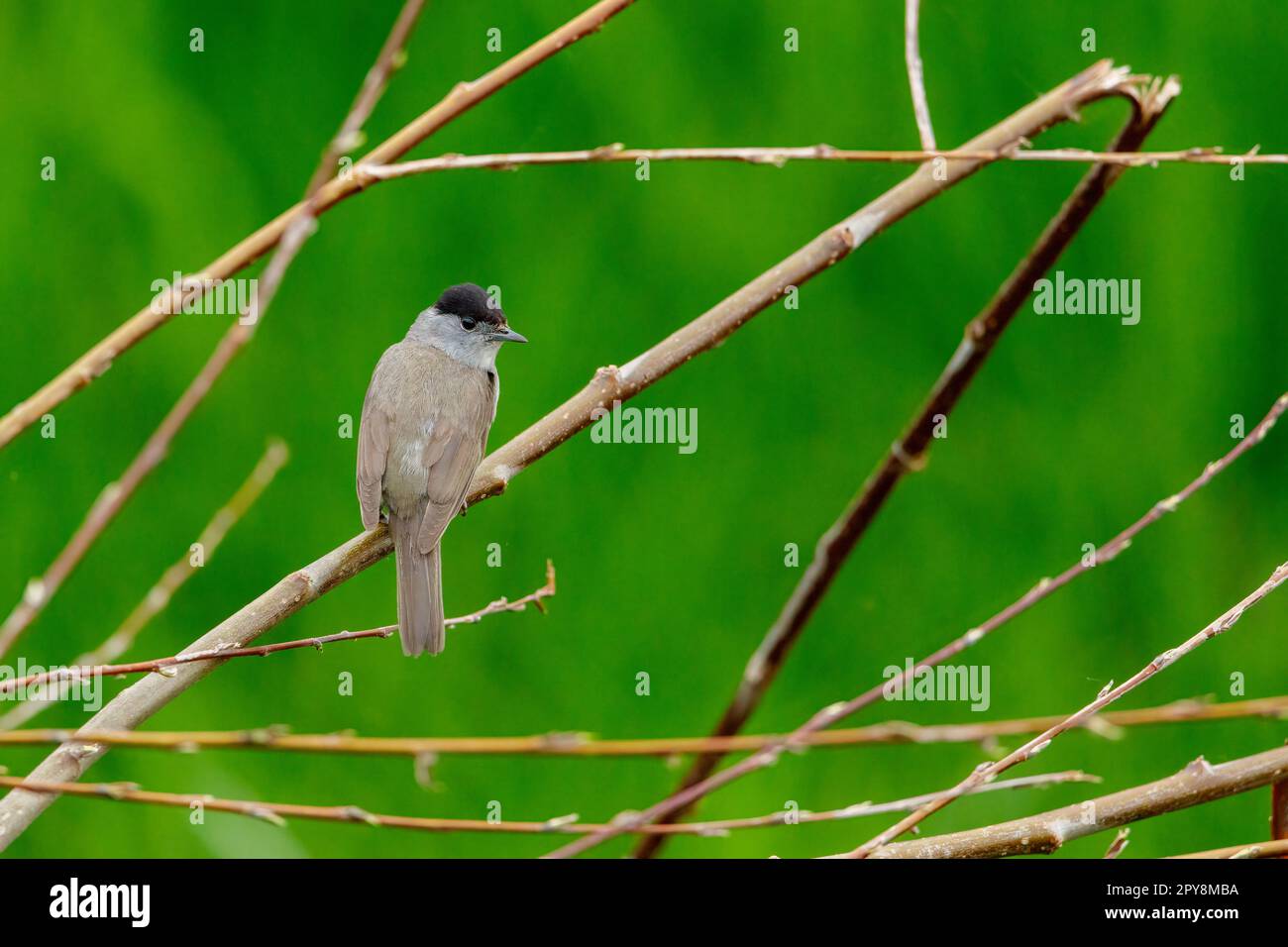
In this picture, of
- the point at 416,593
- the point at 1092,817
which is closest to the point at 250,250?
the point at 1092,817

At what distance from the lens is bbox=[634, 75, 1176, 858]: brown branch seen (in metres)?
1.90

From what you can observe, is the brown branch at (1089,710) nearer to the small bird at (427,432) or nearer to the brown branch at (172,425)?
the brown branch at (172,425)

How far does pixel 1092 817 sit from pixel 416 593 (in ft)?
5.19

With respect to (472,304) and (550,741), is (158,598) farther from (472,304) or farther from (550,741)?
(472,304)

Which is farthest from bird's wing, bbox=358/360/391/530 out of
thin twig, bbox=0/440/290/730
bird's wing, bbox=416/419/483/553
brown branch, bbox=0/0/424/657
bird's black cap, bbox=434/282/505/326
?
brown branch, bbox=0/0/424/657

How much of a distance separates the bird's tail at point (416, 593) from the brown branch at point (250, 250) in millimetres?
1585

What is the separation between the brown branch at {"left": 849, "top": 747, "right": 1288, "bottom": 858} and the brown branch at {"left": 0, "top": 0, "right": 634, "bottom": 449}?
925 mm

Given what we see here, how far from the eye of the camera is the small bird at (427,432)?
272 centimetres

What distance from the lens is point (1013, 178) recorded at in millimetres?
3234

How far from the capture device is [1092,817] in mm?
1492

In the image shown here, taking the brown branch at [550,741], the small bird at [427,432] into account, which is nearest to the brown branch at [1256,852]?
the brown branch at [550,741]

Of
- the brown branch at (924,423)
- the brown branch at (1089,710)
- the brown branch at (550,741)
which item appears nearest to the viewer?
the brown branch at (550,741)

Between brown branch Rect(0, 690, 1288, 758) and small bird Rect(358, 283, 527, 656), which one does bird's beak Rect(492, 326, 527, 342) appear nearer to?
small bird Rect(358, 283, 527, 656)

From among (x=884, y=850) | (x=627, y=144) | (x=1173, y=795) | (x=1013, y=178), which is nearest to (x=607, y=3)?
(x=884, y=850)
